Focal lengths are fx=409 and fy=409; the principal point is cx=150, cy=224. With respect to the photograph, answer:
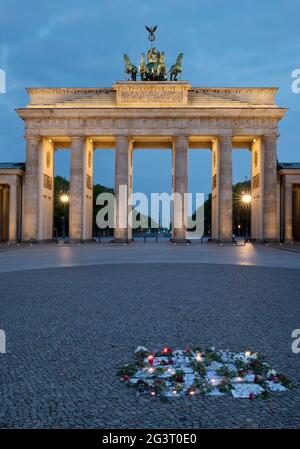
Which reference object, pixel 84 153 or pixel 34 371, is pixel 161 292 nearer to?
pixel 34 371

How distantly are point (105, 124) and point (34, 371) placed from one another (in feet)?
166

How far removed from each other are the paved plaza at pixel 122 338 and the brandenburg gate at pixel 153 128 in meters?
37.8

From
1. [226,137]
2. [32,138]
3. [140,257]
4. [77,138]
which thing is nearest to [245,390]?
[140,257]

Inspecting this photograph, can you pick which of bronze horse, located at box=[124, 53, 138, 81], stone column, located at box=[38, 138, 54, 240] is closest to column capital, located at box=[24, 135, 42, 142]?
stone column, located at box=[38, 138, 54, 240]

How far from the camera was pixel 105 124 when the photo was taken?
5416 cm

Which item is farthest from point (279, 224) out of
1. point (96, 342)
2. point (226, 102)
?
point (96, 342)

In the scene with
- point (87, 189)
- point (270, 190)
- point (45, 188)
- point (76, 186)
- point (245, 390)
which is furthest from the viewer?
point (87, 189)

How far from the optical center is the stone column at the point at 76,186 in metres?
54.2

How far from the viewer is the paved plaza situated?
462cm

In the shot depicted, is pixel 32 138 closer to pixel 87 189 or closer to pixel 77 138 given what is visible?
pixel 77 138

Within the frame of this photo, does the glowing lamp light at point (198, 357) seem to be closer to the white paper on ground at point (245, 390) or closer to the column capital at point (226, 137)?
the white paper on ground at point (245, 390)

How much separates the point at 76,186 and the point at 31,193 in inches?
233

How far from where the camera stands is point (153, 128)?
53.9m

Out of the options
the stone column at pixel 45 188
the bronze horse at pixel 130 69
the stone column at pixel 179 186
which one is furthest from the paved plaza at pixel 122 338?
the bronze horse at pixel 130 69
